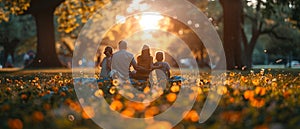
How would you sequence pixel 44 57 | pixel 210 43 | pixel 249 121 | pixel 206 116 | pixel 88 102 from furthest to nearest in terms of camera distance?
1. pixel 210 43
2. pixel 44 57
3. pixel 88 102
4. pixel 206 116
5. pixel 249 121

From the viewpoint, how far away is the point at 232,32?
83.7 feet

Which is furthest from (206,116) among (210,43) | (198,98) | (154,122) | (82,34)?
(82,34)

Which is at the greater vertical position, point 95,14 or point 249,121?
point 95,14

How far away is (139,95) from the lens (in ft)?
22.6

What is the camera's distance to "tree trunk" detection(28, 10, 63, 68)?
30688mm

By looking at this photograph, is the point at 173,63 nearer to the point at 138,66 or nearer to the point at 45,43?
the point at 45,43

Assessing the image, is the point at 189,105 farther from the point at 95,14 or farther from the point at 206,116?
the point at 95,14

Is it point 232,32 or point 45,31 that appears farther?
point 45,31

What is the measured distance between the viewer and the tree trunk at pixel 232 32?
82.0 feet

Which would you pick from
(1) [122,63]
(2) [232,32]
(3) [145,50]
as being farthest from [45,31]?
(3) [145,50]

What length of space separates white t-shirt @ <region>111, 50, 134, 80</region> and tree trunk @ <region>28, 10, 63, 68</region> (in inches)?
720

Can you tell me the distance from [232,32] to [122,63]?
13.8m

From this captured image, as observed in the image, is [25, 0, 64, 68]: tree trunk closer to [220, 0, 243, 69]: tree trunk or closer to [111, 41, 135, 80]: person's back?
[220, 0, 243, 69]: tree trunk

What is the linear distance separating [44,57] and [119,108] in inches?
1031
